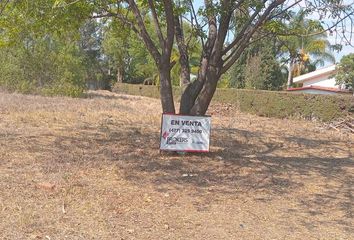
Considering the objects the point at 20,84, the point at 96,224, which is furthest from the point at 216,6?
the point at 20,84

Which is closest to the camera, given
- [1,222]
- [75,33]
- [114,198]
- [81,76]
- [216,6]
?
[1,222]

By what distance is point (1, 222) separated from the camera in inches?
189

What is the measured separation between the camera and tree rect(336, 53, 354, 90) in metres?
44.4

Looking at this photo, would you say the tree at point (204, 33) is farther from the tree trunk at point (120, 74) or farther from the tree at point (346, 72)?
the tree trunk at point (120, 74)

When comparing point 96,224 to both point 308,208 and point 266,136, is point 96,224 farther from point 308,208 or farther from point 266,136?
point 266,136

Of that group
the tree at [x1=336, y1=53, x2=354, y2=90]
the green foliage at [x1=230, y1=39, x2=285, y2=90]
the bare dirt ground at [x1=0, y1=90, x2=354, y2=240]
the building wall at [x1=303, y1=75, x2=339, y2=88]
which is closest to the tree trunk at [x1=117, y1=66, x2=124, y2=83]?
the building wall at [x1=303, y1=75, x2=339, y2=88]

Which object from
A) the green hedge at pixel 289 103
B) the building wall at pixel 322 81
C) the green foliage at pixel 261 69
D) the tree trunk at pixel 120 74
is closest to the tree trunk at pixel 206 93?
the green hedge at pixel 289 103

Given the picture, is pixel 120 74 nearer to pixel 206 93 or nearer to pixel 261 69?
pixel 261 69

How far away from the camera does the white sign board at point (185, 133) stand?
28.5 ft

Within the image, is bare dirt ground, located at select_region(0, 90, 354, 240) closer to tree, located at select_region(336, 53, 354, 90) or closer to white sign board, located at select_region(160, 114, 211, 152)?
white sign board, located at select_region(160, 114, 211, 152)

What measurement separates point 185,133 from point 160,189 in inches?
95.5

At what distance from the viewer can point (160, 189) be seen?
6527 millimetres

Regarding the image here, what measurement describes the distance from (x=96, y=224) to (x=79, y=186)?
4.76 feet

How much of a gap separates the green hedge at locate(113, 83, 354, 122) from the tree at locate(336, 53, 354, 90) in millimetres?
21485
